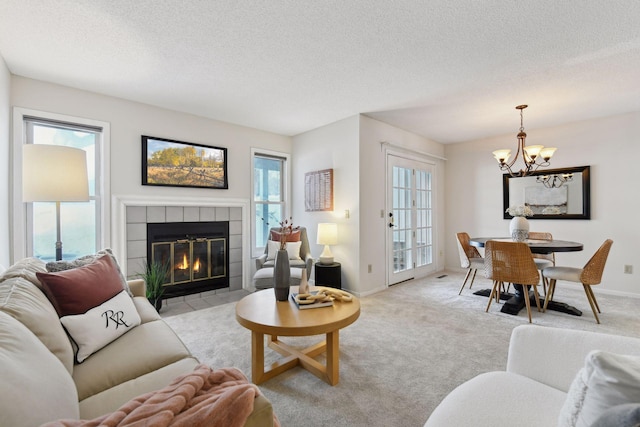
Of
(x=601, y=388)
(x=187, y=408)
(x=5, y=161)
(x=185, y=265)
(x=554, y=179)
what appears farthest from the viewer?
(x=554, y=179)

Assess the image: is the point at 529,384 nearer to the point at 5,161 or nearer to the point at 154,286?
the point at 154,286

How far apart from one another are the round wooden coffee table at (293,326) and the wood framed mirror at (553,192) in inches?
155

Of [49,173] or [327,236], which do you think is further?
[327,236]

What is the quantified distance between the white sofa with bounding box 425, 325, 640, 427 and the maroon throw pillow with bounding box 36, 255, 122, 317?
167 centimetres

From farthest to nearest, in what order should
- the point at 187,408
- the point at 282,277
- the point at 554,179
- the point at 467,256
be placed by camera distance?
the point at 554,179
the point at 467,256
the point at 282,277
the point at 187,408

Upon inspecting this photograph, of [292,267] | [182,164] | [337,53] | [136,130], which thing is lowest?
[292,267]

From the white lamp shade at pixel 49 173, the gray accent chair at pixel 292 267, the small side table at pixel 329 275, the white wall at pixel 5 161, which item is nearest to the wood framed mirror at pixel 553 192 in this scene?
the small side table at pixel 329 275

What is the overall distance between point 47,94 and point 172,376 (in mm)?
3270

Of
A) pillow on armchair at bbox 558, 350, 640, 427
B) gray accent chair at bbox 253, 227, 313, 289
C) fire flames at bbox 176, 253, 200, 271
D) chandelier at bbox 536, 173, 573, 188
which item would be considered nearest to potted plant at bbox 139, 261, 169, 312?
fire flames at bbox 176, 253, 200, 271

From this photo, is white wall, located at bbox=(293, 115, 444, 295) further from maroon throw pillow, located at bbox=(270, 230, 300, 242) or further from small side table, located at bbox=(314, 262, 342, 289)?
maroon throw pillow, located at bbox=(270, 230, 300, 242)

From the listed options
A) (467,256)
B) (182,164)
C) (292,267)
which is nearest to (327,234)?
(292,267)

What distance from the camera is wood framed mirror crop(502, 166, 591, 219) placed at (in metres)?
4.07

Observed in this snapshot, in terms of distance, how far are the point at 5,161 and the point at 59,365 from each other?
8.84 feet

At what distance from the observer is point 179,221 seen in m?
3.72
